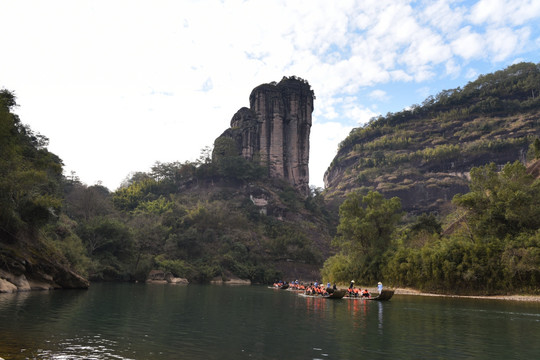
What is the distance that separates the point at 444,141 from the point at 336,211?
4589cm

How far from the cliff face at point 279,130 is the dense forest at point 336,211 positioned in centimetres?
671

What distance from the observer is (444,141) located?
130 metres

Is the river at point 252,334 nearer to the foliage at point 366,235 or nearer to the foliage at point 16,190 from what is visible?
the foliage at point 16,190

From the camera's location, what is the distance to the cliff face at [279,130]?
→ 10838 cm

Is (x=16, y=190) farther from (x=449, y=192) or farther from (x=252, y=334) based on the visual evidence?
(x=449, y=192)

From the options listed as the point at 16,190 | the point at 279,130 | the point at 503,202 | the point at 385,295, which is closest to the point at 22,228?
the point at 16,190

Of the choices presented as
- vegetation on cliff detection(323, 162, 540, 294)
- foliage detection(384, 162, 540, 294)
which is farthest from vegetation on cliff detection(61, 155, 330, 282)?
foliage detection(384, 162, 540, 294)

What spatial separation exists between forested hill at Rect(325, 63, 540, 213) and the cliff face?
22267mm

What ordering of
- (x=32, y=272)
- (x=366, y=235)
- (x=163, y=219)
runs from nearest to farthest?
(x=32, y=272), (x=366, y=235), (x=163, y=219)

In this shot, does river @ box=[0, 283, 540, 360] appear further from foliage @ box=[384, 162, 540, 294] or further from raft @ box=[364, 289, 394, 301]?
foliage @ box=[384, 162, 540, 294]

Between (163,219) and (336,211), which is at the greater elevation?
(336,211)

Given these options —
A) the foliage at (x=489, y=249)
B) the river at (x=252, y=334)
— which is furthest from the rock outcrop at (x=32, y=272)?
the foliage at (x=489, y=249)

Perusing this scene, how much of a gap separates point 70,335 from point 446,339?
1246 centimetres

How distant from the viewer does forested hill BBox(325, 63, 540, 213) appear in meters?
115
